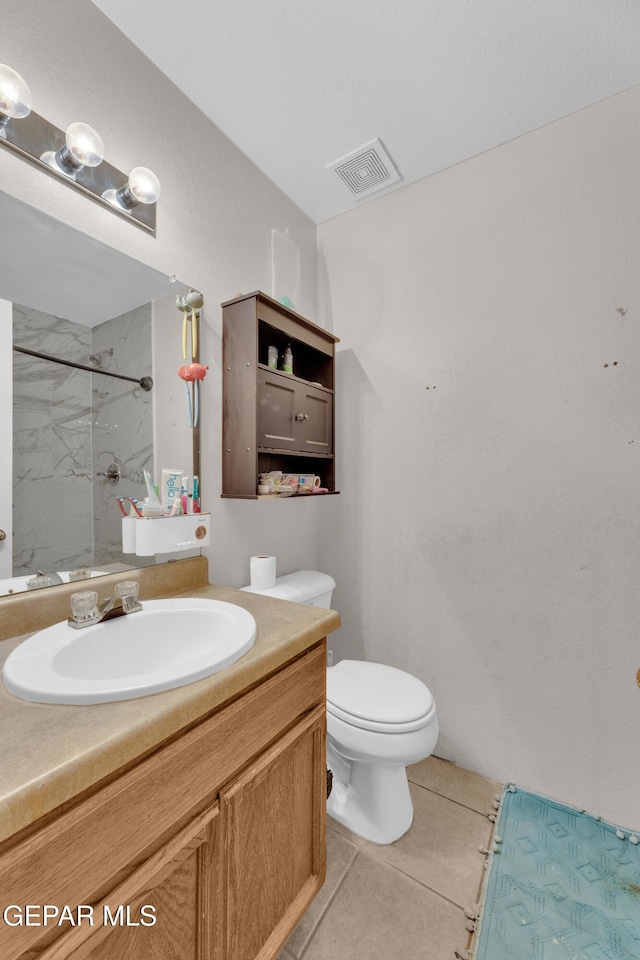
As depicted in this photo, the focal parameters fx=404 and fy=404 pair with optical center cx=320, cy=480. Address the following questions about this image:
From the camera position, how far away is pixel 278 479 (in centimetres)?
160

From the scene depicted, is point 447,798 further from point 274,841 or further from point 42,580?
point 42,580

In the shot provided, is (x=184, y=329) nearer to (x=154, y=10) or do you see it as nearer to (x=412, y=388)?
(x=154, y=10)

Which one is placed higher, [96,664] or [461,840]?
[96,664]

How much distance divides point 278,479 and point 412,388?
2.41 ft

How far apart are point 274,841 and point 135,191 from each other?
170cm

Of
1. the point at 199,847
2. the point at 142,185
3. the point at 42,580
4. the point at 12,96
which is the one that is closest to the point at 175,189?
the point at 142,185

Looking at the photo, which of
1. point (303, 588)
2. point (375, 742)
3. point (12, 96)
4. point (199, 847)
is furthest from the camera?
point (303, 588)

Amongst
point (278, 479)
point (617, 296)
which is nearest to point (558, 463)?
point (617, 296)

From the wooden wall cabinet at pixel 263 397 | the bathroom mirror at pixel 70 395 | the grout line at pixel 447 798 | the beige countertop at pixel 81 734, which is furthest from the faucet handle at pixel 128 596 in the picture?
the grout line at pixel 447 798

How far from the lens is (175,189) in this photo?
53.2 inches

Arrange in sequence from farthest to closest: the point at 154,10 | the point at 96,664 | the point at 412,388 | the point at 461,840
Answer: the point at 412,388, the point at 461,840, the point at 154,10, the point at 96,664

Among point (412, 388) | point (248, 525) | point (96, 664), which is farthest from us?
point (412, 388)

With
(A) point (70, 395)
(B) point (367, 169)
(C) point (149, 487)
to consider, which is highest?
(B) point (367, 169)

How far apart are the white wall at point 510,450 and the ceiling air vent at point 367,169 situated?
91 mm
